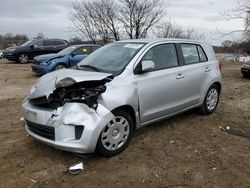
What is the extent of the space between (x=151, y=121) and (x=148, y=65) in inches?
35.4

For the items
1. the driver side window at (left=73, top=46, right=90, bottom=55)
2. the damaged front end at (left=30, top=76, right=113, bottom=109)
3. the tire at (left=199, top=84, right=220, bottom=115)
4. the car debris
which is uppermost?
the driver side window at (left=73, top=46, right=90, bottom=55)

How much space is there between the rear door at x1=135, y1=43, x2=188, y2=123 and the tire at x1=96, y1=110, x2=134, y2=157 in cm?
35

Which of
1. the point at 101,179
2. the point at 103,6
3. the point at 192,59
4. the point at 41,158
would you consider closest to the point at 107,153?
the point at 101,179

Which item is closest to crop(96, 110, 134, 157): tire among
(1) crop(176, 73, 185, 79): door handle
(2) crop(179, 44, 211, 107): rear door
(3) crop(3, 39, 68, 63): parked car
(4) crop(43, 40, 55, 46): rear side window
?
(1) crop(176, 73, 185, 79): door handle

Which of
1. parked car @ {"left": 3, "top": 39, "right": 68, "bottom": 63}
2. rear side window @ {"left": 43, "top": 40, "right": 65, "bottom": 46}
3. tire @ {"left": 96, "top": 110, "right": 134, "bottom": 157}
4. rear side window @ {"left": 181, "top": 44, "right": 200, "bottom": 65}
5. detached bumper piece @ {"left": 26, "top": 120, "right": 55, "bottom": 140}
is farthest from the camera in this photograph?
rear side window @ {"left": 43, "top": 40, "right": 65, "bottom": 46}

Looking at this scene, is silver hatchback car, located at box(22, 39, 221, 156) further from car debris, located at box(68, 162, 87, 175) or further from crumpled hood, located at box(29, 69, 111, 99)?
car debris, located at box(68, 162, 87, 175)

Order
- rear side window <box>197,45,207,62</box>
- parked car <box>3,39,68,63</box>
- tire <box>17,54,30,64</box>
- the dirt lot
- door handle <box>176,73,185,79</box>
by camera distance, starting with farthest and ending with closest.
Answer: tire <box>17,54,30,64</box>, parked car <box>3,39,68,63</box>, rear side window <box>197,45,207,62</box>, door handle <box>176,73,185,79</box>, the dirt lot

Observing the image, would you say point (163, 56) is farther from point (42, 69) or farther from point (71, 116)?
point (42, 69)

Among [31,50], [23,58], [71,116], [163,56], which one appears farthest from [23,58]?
[71,116]

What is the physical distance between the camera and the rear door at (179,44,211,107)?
5.67 m

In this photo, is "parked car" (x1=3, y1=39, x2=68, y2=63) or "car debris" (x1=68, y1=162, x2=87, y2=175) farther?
"parked car" (x1=3, y1=39, x2=68, y2=63)

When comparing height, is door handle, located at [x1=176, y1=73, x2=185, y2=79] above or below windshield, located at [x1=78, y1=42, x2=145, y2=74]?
below

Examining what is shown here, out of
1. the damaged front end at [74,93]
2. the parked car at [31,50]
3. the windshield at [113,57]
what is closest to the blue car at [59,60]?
the parked car at [31,50]

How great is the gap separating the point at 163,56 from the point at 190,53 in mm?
896
